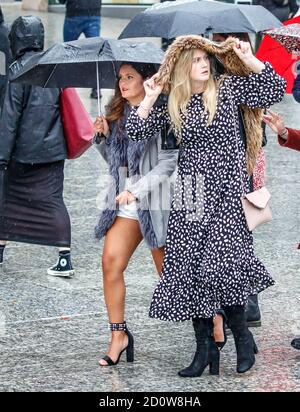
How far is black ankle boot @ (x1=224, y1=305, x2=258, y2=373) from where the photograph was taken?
604cm

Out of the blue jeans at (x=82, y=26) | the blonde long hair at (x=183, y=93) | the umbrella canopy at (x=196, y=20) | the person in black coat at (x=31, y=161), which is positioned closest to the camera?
the blonde long hair at (x=183, y=93)

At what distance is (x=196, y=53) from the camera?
583cm

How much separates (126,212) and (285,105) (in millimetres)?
8355

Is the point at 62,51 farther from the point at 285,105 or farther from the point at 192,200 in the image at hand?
the point at 285,105

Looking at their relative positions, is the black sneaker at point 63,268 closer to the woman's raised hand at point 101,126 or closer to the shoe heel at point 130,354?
the shoe heel at point 130,354


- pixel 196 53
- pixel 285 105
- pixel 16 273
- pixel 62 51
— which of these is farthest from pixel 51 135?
pixel 285 105

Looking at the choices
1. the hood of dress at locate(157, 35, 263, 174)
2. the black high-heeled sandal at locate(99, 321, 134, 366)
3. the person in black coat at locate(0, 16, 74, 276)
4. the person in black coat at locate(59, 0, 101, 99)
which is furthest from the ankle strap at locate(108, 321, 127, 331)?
the person in black coat at locate(59, 0, 101, 99)

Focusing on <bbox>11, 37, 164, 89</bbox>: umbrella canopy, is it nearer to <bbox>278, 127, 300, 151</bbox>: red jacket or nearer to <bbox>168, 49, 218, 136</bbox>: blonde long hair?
<bbox>168, 49, 218, 136</bbox>: blonde long hair

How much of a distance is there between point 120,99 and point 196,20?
36.9 inches

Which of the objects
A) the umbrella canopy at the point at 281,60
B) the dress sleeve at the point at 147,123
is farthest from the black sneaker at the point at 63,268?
the dress sleeve at the point at 147,123

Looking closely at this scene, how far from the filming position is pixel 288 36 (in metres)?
6.32

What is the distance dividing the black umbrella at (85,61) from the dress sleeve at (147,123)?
0.31 meters

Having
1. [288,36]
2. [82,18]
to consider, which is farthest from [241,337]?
[82,18]

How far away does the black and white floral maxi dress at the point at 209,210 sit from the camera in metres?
5.86
